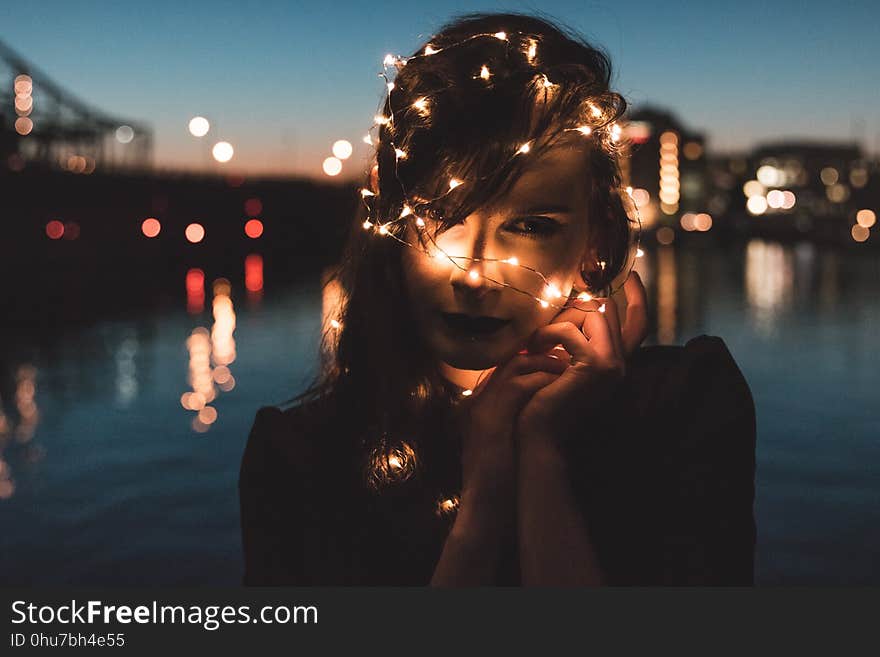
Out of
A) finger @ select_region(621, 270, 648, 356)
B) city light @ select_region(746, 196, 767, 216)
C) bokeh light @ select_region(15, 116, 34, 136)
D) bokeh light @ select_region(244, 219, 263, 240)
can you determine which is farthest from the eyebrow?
city light @ select_region(746, 196, 767, 216)

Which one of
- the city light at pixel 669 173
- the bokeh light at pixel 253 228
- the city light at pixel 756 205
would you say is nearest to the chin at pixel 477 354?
the bokeh light at pixel 253 228

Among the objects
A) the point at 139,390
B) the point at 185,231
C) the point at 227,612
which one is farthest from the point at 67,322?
the point at 185,231

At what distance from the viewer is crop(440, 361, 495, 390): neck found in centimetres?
184

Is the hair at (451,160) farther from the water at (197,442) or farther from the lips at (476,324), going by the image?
the water at (197,442)

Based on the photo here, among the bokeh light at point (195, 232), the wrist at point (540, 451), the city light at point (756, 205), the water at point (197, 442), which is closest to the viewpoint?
the wrist at point (540, 451)

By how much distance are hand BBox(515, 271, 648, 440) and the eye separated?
157 millimetres

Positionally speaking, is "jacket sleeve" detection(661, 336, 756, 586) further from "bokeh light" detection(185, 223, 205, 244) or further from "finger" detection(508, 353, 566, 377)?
"bokeh light" detection(185, 223, 205, 244)

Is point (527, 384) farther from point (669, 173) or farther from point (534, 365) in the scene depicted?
point (669, 173)

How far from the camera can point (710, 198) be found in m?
163

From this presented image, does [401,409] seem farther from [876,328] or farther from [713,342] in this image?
[876,328]

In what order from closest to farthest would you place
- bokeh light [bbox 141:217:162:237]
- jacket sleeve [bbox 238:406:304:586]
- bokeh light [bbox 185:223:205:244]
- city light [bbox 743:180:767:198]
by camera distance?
1. jacket sleeve [bbox 238:406:304:586]
2. bokeh light [bbox 141:217:162:237]
3. bokeh light [bbox 185:223:205:244]
4. city light [bbox 743:180:767:198]

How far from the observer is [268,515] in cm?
182

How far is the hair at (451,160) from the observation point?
5.54 ft

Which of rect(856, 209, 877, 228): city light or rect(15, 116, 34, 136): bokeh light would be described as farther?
rect(856, 209, 877, 228): city light
